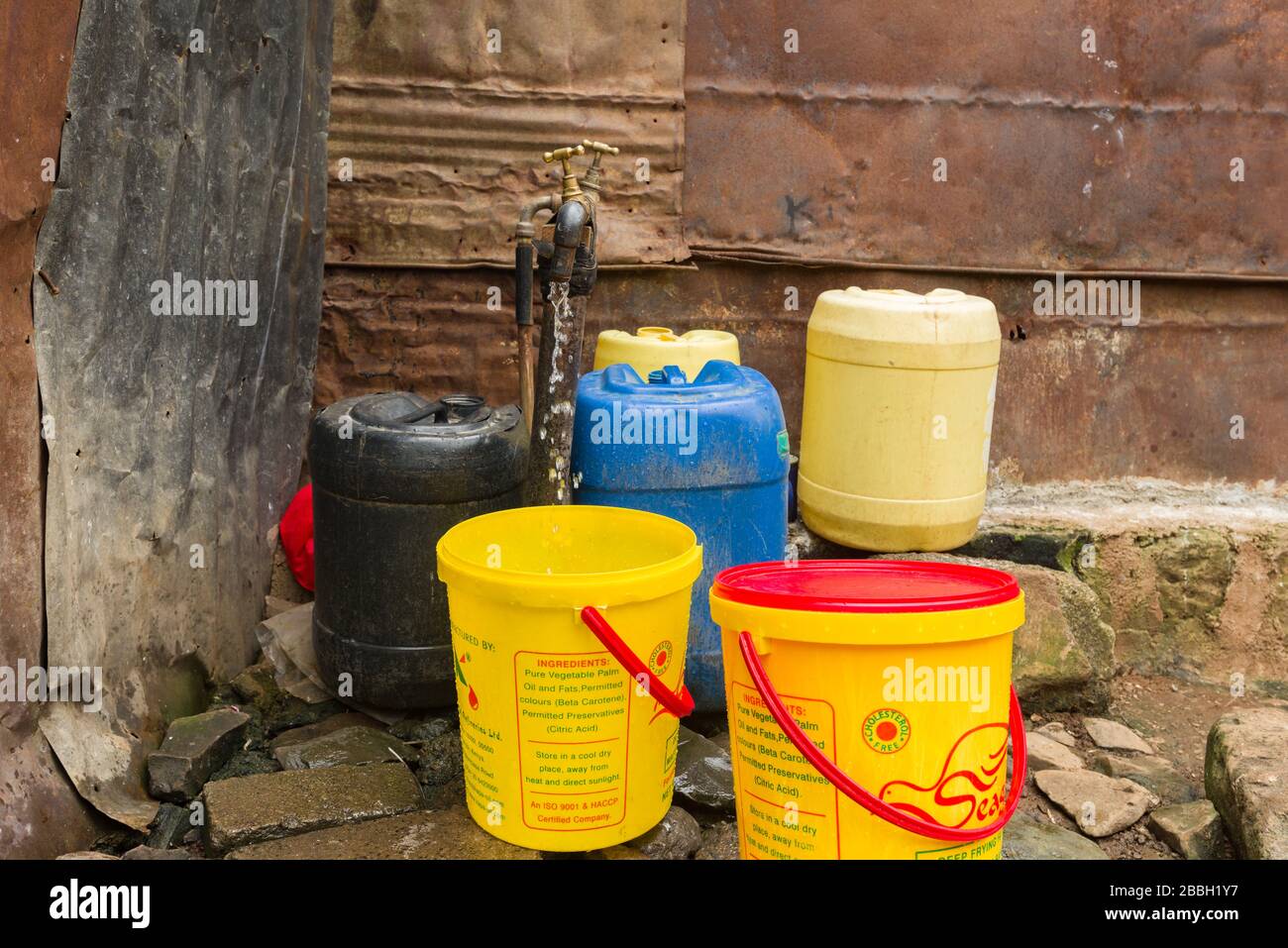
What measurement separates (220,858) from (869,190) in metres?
3.09

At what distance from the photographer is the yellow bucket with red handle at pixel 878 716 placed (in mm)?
2385

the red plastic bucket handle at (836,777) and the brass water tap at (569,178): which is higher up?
the brass water tap at (569,178)

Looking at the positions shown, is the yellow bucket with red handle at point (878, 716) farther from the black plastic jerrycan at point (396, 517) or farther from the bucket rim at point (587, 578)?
the black plastic jerrycan at point (396, 517)

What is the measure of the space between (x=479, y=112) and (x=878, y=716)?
8.90 feet

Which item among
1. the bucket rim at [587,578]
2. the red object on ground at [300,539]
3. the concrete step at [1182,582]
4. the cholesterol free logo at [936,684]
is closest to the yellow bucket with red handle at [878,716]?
the cholesterol free logo at [936,684]

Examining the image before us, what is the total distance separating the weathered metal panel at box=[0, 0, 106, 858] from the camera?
2625 millimetres

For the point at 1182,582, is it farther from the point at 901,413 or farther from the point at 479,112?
the point at 479,112

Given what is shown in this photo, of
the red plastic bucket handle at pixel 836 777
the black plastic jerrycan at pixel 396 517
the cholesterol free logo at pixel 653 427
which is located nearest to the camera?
the red plastic bucket handle at pixel 836 777

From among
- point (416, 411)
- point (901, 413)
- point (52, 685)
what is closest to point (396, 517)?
point (416, 411)

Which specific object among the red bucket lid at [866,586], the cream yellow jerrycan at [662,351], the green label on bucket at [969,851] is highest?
the cream yellow jerrycan at [662,351]

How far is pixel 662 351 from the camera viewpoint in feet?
13.1

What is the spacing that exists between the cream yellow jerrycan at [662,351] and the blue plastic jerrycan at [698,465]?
0.34 m

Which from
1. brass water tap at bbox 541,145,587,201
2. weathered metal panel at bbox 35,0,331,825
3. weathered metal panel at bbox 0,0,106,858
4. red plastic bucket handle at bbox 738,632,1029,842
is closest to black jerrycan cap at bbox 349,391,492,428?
weathered metal panel at bbox 35,0,331,825
